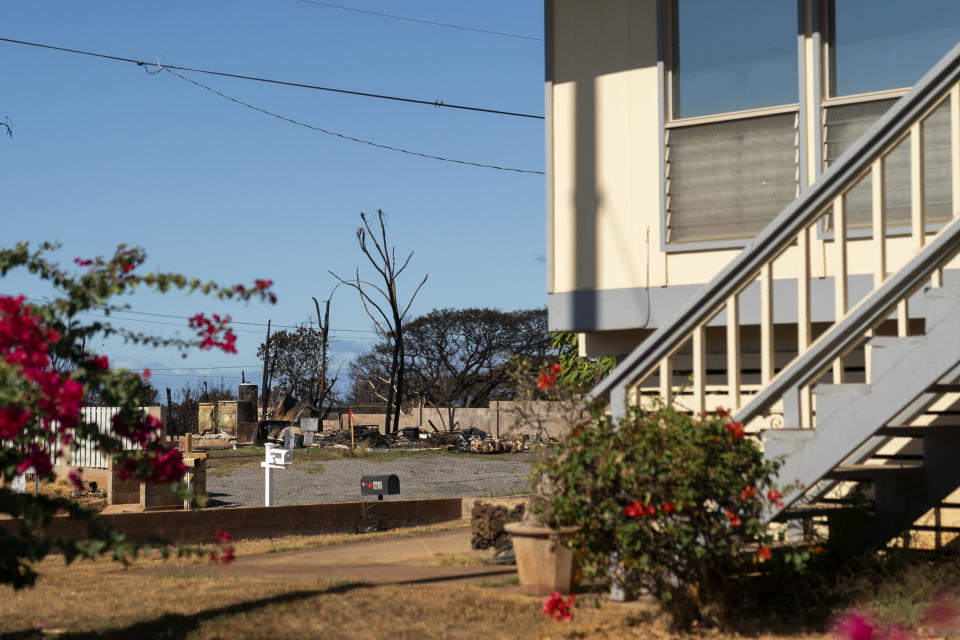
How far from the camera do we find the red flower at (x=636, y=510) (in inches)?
193

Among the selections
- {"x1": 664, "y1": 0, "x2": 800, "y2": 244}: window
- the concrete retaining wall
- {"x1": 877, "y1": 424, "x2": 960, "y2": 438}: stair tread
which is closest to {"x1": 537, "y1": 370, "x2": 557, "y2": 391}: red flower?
{"x1": 877, "y1": 424, "x2": 960, "y2": 438}: stair tread

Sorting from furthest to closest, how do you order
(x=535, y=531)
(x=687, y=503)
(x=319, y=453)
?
(x=319, y=453) → (x=535, y=531) → (x=687, y=503)

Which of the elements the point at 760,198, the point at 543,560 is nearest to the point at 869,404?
the point at 543,560

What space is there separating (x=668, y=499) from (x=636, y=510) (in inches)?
8.3

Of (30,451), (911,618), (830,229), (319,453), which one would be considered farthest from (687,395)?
(319,453)

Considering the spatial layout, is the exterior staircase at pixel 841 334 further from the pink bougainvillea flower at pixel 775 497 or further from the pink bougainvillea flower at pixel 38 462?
the pink bougainvillea flower at pixel 38 462

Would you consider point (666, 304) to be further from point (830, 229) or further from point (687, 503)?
point (687, 503)

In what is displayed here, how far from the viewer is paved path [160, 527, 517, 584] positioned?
752 centimetres

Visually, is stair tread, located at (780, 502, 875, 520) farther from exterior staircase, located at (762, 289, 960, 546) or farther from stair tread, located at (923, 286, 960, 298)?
stair tread, located at (923, 286, 960, 298)

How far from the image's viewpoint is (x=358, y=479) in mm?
20750

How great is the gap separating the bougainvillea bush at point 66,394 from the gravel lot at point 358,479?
10957 mm

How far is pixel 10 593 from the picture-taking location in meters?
7.36

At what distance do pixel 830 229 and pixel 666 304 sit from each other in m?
1.39

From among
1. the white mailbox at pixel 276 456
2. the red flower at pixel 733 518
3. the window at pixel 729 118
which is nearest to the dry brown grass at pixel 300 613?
the red flower at pixel 733 518
